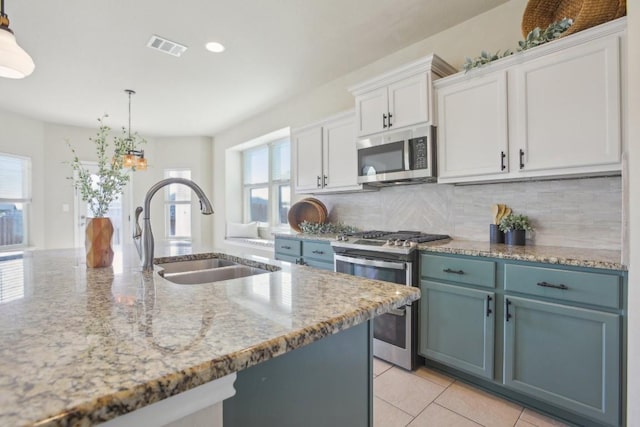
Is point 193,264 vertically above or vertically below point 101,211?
below

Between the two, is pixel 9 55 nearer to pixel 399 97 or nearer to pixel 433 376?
pixel 399 97

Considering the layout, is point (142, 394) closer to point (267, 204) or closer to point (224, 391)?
point (224, 391)

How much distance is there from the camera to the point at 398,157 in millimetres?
2629

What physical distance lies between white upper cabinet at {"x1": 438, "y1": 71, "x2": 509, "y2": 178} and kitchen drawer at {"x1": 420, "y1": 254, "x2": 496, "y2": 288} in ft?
2.08

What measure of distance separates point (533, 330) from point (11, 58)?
117 inches

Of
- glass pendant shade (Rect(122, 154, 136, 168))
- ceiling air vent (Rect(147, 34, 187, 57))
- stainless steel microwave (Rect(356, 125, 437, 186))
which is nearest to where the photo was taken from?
stainless steel microwave (Rect(356, 125, 437, 186))

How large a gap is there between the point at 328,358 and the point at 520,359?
153 centimetres

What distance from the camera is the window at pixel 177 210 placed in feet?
20.9

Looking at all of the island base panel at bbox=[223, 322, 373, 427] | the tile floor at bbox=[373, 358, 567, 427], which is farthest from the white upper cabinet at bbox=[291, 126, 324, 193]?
the island base panel at bbox=[223, 322, 373, 427]

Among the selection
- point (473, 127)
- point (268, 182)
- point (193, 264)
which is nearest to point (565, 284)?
point (473, 127)

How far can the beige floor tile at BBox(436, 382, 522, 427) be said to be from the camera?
1.83 m

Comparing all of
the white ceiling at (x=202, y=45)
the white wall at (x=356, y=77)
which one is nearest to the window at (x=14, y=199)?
the white ceiling at (x=202, y=45)

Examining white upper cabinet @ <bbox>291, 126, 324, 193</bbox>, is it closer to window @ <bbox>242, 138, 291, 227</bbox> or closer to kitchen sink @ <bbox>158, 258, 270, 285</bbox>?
window @ <bbox>242, 138, 291, 227</bbox>

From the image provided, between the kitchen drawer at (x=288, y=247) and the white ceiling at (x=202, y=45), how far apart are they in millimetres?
1821
